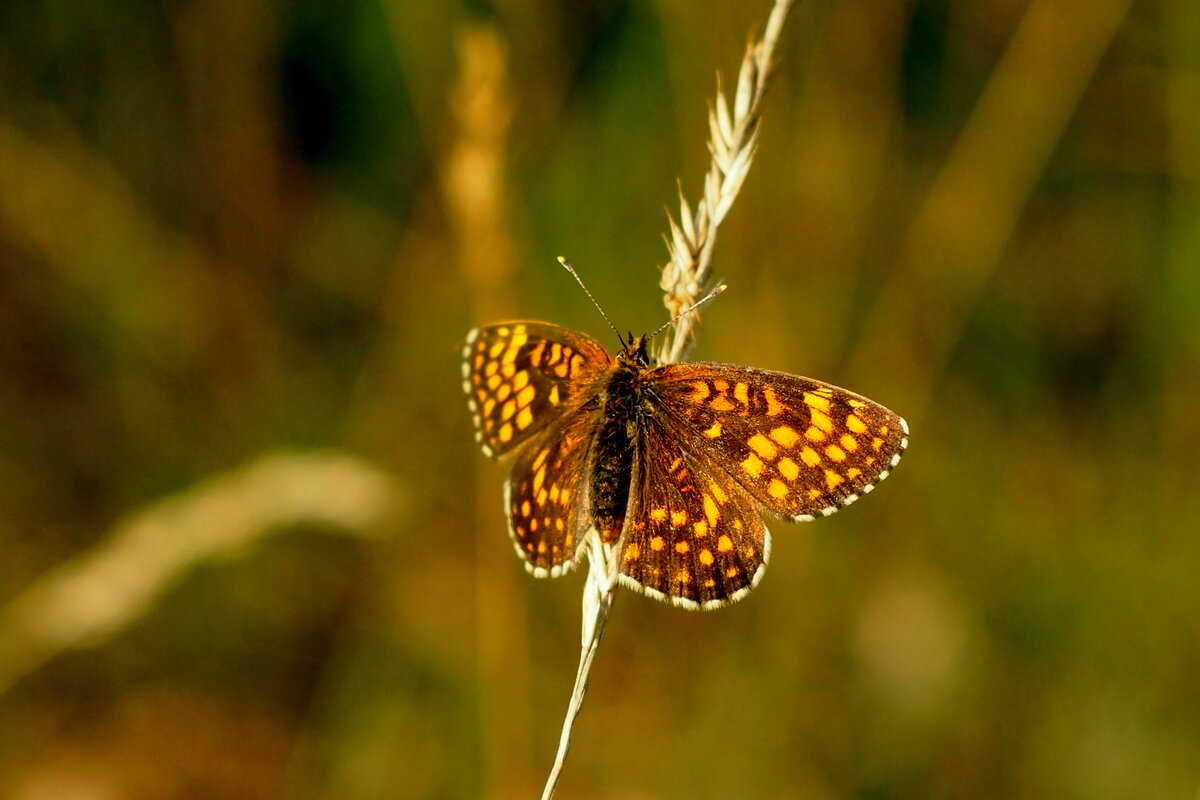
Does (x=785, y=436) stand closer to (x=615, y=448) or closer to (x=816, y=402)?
(x=816, y=402)

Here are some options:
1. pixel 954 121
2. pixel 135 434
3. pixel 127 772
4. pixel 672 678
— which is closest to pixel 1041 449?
pixel 954 121

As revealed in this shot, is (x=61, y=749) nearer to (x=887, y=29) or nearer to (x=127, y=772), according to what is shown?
(x=127, y=772)

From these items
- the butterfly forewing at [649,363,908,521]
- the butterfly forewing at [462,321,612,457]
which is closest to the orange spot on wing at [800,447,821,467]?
the butterfly forewing at [649,363,908,521]

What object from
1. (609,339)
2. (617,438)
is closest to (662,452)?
(617,438)

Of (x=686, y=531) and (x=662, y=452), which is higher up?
(x=662, y=452)

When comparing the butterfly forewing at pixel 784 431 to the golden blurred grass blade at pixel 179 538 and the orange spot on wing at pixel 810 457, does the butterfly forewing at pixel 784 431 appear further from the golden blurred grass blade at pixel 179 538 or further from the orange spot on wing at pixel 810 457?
the golden blurred grass blade at pixel 179 538

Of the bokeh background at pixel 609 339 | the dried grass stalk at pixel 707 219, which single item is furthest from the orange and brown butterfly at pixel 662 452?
the bokeh background at pixel 609 339
